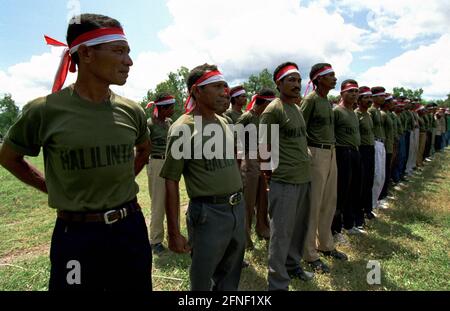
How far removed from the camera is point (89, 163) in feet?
6.21

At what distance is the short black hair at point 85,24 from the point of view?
1.99m

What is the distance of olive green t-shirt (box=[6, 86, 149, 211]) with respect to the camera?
1.86 m

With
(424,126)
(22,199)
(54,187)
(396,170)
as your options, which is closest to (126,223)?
(54,187)

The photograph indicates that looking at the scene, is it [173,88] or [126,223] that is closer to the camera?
[126,223]

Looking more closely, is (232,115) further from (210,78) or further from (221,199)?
(221,199)

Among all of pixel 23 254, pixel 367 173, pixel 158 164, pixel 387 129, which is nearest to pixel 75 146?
pixel 158 164

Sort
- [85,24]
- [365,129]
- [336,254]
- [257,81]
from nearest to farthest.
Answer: [85,24], [336,254], [365,129], [257,81]

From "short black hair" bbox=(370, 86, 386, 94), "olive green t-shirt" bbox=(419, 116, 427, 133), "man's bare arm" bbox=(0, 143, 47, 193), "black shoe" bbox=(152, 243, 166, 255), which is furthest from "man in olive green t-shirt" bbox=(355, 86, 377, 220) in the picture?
"olive green t-shirt" bbox=(419, 116, 427, 133)

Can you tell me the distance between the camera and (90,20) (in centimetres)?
200

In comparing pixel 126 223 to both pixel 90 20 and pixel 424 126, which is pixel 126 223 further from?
pixel 424 126

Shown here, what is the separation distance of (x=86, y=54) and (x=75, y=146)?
1.88ft

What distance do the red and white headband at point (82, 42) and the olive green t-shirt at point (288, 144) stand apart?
1832mm

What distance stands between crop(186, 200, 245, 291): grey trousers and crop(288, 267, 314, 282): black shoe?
1.50 metres
